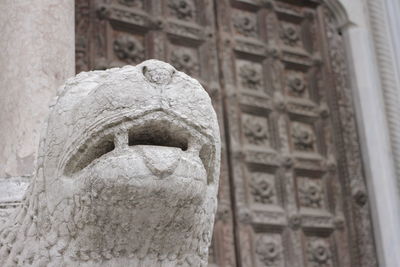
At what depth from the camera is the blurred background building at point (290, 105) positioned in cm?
286

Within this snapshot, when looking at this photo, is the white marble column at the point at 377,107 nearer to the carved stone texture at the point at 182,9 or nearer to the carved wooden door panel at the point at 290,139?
the carved wooden door panel at the point at 290,139

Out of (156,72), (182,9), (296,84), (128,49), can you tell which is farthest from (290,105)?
(156,72)

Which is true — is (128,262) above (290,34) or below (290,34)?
below

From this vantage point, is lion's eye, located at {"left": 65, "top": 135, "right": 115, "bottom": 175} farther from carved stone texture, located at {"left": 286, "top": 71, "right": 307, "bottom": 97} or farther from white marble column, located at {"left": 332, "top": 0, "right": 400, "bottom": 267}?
white marble column, located at {"left": 332, "top": 0, "right": 400, "bottom": 267}

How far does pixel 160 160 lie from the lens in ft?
3.09

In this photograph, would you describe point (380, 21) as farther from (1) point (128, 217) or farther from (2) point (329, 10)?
(1) point (128, 217)

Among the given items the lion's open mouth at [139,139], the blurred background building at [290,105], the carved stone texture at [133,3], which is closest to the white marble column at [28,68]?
the blurred background building at [290,105]

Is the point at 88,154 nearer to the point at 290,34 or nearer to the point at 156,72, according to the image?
the point at 156,72

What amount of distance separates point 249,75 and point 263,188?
0.54 meters

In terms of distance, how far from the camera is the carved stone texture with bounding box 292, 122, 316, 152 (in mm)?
3215

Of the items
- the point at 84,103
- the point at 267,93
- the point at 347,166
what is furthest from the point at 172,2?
the point at 84,103

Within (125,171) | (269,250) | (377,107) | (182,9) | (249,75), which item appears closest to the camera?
(125,171)

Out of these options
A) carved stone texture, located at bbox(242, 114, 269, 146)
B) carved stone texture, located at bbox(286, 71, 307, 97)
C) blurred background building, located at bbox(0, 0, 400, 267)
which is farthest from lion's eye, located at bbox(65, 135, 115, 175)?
carved stone texture, located at bbox(286, 71, 307, 97)

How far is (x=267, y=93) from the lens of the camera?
10.5 ft
